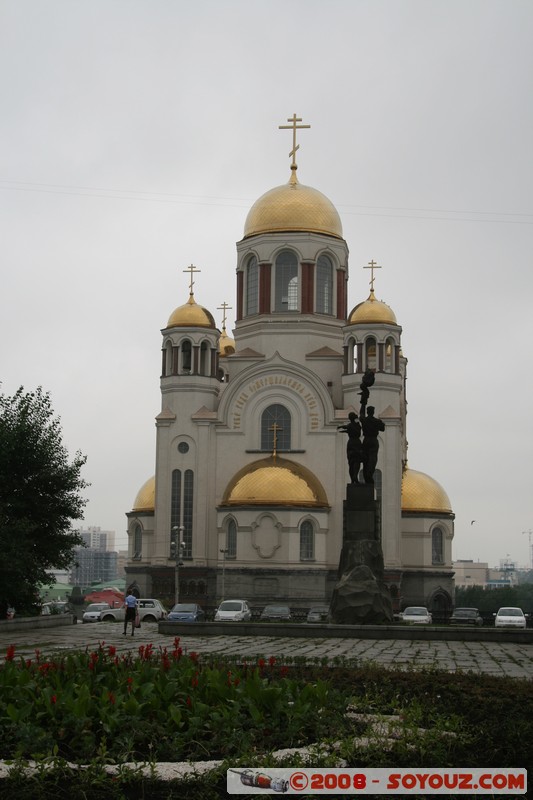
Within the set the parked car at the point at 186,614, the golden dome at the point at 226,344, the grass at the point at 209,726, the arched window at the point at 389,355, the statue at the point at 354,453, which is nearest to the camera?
the grass at the point at 209,726

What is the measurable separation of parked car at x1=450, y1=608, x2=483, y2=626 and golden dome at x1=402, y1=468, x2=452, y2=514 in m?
8.89

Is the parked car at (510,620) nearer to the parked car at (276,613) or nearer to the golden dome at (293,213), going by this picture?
the parked car at (276,613)

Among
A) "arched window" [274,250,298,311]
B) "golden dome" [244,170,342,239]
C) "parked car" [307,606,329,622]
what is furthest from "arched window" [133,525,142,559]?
"golden dome" [244,170,342,239]

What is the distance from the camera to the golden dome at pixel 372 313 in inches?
1955

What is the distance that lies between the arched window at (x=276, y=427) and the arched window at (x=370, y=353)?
4.15m

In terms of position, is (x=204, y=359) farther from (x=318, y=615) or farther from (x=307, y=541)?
(x=318, y=615)

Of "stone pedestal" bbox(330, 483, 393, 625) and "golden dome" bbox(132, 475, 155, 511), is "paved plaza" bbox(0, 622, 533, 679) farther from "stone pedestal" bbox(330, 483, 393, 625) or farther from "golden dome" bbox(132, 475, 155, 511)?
"golden dome" bbox(132, 475, 155, 511)

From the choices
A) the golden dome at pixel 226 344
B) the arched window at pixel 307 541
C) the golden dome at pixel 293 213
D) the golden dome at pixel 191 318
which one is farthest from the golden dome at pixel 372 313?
the golden dome at pixel 226 344

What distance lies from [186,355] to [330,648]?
32699mm

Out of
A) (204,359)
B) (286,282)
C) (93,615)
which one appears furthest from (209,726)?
(286,282)

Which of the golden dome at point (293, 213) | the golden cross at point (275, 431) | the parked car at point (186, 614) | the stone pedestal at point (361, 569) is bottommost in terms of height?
the parked car at point (186, 614)

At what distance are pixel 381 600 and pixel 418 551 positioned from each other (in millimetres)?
26676

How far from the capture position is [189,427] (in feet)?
163

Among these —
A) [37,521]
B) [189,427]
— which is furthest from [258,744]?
[189,427]
